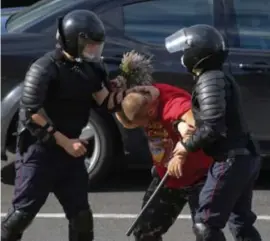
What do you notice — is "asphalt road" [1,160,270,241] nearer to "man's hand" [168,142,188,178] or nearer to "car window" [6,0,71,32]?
"car window" [6,0,71,32]

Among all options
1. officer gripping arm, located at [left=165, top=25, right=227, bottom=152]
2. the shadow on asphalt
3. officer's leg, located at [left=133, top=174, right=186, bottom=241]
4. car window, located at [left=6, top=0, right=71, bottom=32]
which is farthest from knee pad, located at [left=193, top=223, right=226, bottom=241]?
car window, located at [left=6, top=0, right=71, bottom=32]

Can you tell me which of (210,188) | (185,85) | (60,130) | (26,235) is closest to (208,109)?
(210,188)

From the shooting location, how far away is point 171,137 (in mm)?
5168

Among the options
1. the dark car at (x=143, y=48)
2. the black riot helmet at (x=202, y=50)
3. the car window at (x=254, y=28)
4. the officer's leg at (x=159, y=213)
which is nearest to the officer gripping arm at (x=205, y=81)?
the black riot helmet at (x=202, y=50)

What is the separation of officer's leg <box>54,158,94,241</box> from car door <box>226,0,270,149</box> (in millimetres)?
2379

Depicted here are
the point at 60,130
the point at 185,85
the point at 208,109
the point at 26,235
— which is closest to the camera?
the point at 208,109

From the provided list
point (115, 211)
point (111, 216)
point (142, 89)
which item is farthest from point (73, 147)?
point (115, 211)

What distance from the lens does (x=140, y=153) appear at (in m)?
7.43

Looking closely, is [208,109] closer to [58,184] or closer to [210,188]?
[210,188]

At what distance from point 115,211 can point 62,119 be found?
195 cm

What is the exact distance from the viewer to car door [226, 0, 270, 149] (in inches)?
290

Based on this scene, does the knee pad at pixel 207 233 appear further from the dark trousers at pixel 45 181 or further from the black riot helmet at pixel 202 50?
the black riot helmet at pixel 202 50

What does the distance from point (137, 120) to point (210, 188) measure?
510mm

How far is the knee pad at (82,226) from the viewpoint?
17.4 ft
